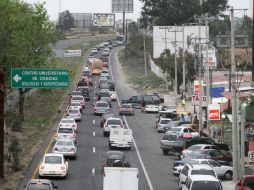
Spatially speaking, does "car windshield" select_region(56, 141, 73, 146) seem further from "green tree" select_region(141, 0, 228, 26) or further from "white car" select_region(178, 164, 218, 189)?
"green tree" select_region(141, 0, 228, 26)

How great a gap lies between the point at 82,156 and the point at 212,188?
19.7m

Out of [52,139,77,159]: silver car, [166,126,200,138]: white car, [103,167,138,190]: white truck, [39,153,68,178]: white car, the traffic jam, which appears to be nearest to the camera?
[103,167,138,190]: white truck

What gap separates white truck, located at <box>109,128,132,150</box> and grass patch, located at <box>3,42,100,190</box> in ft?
17.5

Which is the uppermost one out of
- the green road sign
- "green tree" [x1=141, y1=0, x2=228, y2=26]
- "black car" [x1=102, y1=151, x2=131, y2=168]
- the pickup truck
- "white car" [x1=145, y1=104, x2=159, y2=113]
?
"green tree" [x1=141, y1=0, x2=228, y2=26]

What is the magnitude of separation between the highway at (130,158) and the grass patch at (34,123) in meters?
2.72

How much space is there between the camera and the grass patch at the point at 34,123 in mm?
41312

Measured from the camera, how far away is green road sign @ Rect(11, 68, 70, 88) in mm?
37250

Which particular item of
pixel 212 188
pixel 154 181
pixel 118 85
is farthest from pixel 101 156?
pixel 118 85

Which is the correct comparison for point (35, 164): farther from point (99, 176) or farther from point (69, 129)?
point (69, 129)

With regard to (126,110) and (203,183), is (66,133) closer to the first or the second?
(203,183)

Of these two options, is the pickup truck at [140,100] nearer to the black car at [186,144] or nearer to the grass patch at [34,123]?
the grass patch at [34,123]

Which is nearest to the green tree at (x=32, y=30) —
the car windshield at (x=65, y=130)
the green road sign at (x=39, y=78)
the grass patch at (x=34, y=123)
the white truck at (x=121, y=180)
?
the grass patch at (x=34, y=123)

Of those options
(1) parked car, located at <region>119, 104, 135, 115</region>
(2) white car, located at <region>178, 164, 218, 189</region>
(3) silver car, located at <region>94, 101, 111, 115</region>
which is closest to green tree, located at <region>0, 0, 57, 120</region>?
(3) silver car, located at <region>94, 101, 111, 115</region>

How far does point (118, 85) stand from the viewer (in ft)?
384
